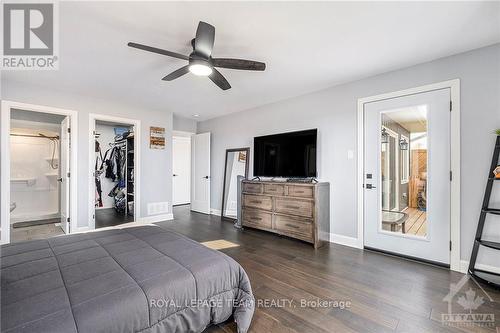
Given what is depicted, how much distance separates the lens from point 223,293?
4.86ft

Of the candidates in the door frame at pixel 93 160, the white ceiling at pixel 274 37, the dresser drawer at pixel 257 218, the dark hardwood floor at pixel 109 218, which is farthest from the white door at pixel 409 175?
the dark hardwood floor at pixel 109 218

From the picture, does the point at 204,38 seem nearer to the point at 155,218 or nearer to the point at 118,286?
the point at 118,286

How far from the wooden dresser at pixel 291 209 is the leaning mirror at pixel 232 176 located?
2.73ft

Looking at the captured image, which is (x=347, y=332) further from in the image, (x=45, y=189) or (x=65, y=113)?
(x=45, y=189)

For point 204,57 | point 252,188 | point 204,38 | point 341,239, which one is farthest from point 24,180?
point 341,239

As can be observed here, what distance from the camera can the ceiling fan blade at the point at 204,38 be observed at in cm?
176

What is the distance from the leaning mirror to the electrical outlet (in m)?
1.27

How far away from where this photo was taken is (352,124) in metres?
3.36

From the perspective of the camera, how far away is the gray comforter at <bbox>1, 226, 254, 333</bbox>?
965mm

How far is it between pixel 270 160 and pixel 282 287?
237 centimetres

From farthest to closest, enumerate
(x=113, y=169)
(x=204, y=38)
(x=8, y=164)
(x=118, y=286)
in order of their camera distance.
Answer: (x=113, y=169)
(x=8, y=164)
(x=204, y=38)
(x=118, y=286)

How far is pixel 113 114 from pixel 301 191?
12.3ft

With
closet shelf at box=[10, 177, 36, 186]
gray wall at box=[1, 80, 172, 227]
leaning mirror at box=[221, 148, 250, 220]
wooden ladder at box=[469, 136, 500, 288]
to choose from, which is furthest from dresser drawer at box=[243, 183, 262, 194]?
closet shelf at box=[10, 177, 36, 186]

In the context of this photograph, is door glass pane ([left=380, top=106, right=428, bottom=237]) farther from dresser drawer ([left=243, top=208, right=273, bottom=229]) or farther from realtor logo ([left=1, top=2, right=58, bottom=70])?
realtor logo ([left=1, top=2, right=58, bottom=70])
